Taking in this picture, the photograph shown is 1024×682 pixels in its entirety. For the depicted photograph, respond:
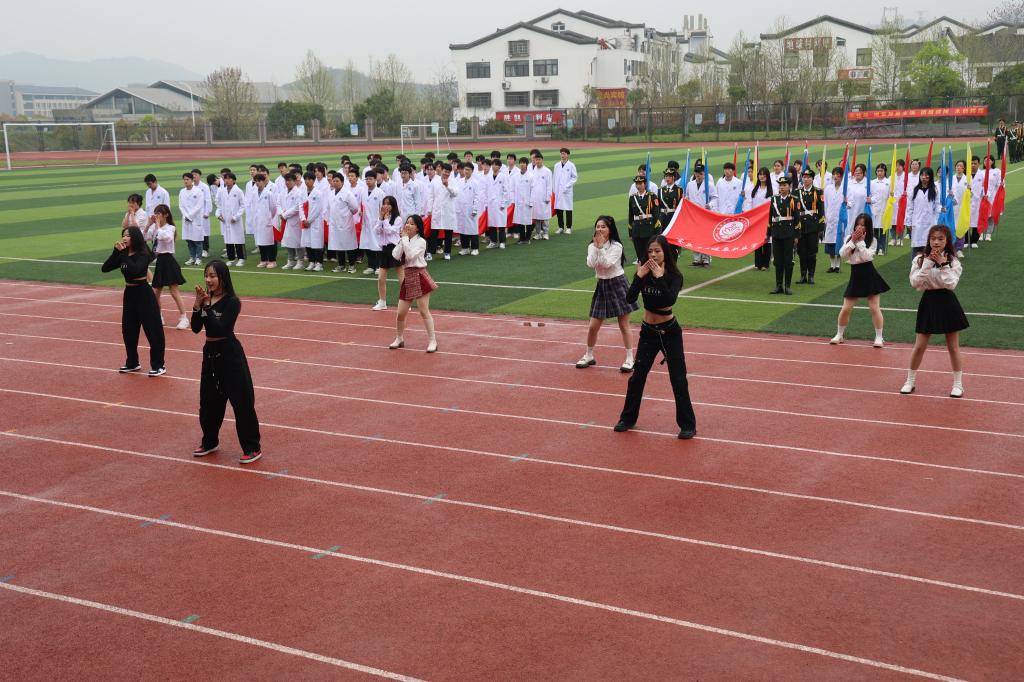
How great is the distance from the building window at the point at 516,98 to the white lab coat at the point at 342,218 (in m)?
80.8

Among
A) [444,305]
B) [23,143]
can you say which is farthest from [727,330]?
[23,143]

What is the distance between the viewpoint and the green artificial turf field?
14.4 m

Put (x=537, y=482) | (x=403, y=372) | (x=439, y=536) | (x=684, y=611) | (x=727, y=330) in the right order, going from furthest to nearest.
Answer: (x=727, y=330) < (x=403, y=372) < (x=537, y=482) < (x=439, y=536) < (x=684, y=611)

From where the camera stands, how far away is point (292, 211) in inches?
779

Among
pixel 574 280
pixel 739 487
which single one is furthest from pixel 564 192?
pixel 739 487

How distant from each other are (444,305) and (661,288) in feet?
24.0

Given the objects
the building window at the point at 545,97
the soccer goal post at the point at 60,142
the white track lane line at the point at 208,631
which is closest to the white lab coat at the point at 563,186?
the white track lane line at the point at 208,631

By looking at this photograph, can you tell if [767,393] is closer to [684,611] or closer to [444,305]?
[684,611]

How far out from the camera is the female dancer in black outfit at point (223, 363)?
885cm

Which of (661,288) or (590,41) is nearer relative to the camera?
(661,288)

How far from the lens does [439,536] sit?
7277mm

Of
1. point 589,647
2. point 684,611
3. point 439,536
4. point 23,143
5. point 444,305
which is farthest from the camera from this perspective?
point 23,143

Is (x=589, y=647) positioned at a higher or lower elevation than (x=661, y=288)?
lower

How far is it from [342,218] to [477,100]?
83.5 m
